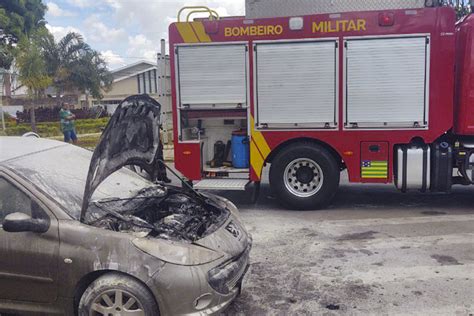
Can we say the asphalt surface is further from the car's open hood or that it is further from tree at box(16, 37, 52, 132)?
tree at box(16, 37, 52, 132)

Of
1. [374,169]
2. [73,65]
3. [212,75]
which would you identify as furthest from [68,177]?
[73,65]

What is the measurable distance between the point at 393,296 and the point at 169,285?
2.22 meters

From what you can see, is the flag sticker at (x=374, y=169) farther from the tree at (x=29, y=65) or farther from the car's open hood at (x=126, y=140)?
the tree at (x=29, y=65)

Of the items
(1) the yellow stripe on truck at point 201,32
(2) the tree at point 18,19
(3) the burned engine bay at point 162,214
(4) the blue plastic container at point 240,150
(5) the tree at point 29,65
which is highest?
(2) the tree at point 18,19

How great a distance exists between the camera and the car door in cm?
370

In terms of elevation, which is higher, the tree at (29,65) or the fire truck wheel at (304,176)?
the tree at (29,65)

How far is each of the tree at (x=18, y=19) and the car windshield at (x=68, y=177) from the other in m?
27.1

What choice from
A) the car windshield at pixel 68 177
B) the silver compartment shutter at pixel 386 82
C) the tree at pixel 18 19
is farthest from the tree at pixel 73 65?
the car windshield at pixel 68 177

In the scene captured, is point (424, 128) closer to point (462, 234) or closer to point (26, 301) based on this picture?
point (462, 234)

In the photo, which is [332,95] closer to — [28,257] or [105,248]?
[105,248]

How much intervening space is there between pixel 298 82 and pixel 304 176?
151cm

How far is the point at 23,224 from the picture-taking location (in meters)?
3.60

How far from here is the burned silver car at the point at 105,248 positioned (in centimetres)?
355

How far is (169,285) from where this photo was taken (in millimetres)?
3500
